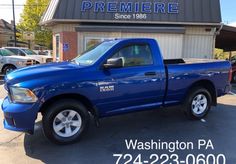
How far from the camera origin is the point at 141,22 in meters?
14.6

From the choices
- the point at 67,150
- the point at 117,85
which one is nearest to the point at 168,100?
the point at 117,85

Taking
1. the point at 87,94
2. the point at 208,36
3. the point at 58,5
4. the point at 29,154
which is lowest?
the point at 29,154

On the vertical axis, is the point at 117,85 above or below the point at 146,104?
above

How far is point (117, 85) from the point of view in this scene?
17.7ft

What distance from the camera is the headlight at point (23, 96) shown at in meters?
4.69

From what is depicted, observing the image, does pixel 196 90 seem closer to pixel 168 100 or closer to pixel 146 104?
pixel 168 100

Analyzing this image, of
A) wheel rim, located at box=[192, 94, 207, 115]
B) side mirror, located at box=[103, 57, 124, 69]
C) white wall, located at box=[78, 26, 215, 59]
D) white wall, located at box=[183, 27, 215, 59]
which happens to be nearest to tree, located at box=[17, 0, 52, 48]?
white wall, located at box=[78, 26, 215, 59]

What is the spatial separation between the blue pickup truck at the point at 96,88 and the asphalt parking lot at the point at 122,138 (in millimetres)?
345

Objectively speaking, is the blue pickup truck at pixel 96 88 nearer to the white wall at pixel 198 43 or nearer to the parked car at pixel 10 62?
the white wall at pixel 198 43

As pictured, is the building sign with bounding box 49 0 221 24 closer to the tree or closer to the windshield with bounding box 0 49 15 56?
the windshield with bounding box 0 49 15 56

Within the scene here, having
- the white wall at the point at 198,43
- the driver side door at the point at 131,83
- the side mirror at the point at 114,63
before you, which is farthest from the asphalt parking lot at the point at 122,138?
the white wall at the point at 198,43

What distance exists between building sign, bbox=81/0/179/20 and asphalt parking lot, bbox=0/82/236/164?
27.2 ft

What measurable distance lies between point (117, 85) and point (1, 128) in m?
2.73

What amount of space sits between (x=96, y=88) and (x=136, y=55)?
1.17 metres
